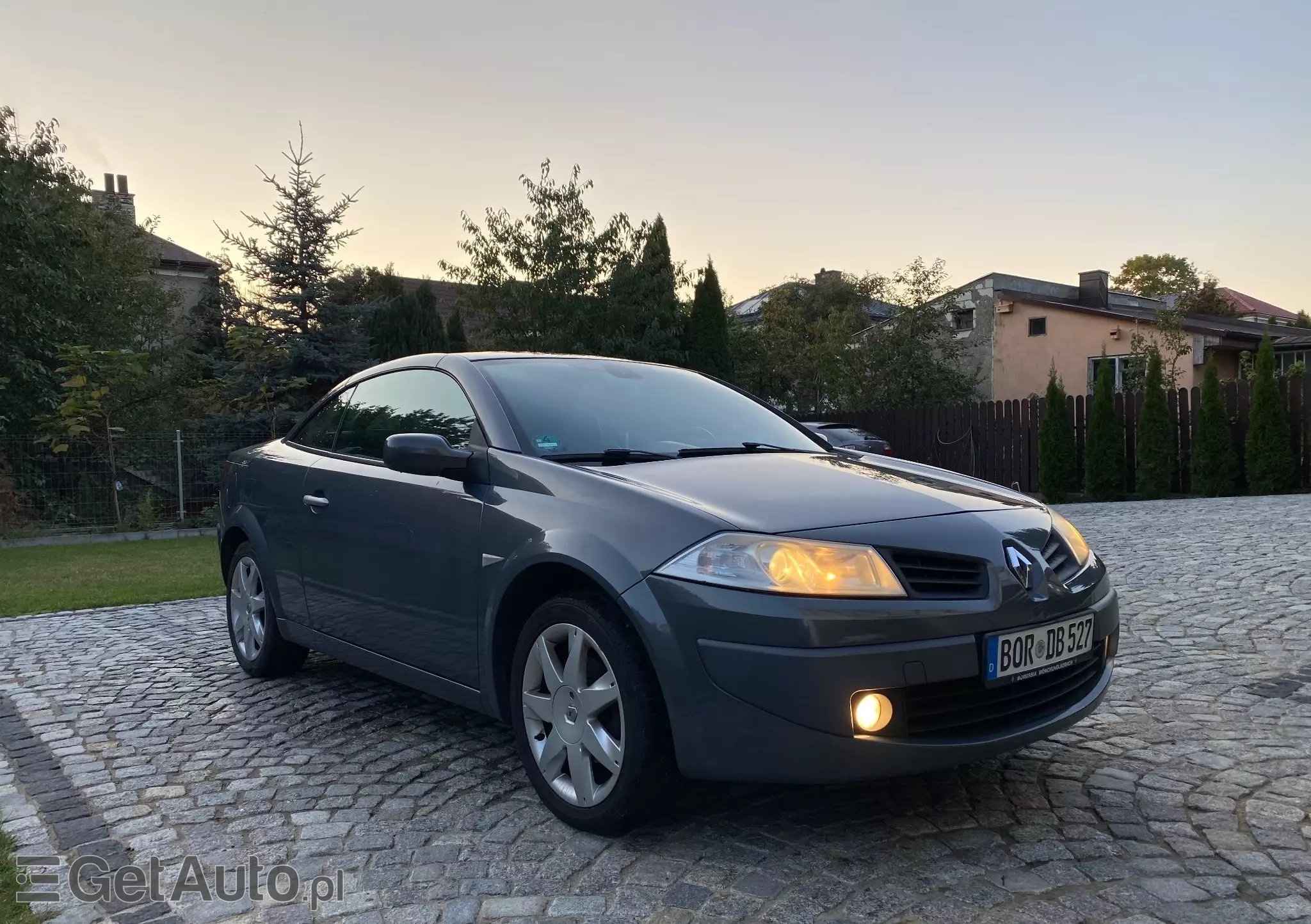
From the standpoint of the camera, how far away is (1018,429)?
19031mm

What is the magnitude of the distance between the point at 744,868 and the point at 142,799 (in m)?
2.17

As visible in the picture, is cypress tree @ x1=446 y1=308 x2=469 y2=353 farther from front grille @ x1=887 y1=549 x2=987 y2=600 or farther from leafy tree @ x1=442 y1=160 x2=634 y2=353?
front grille @ x1=887 y1=549 x2=987 y2=600

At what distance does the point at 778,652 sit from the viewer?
246cm

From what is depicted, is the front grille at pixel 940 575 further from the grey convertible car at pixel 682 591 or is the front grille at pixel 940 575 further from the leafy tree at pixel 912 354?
the leafy tree at pixel 912 354

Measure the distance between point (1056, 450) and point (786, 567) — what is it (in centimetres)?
1662

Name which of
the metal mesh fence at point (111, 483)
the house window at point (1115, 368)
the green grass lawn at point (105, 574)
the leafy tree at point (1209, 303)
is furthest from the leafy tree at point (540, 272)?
the leafy tree at point (1209, 303)

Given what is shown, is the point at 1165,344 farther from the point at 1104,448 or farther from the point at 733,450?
the point at 733,450

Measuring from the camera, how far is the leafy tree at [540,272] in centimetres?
2434

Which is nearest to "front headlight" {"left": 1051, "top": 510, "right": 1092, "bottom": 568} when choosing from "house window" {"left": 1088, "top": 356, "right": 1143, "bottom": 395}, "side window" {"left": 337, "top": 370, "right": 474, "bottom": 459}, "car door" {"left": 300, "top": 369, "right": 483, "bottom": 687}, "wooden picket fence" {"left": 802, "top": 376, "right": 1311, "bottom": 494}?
"car door" {"left": 300, "top": 369, "right": 483, "bottom": 687}

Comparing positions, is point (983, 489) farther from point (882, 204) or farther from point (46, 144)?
point (46, 144)

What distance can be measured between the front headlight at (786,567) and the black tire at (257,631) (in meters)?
2.93

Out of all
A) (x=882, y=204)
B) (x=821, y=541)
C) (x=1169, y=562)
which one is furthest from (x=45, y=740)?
(x=882, y=204)

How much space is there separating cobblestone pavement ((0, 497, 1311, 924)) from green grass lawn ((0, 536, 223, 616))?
125 inches

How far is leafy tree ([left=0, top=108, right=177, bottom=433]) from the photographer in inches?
661
